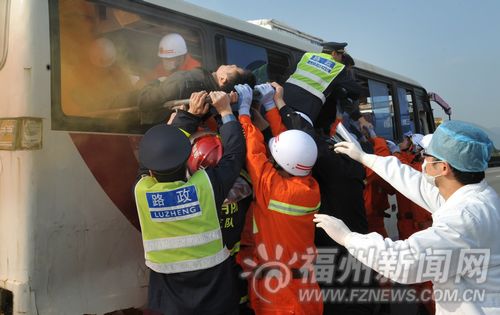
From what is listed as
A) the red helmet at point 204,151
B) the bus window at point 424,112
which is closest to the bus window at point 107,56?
the red helmet at point 204,151

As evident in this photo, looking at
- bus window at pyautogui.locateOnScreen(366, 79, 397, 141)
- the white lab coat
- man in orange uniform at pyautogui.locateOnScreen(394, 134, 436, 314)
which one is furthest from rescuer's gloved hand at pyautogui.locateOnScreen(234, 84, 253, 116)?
bus window at pyautogui.locateOnScreen(366, 79, 397, 141)

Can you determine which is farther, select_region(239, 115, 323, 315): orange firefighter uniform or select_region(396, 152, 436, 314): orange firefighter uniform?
select_region(396, 152, 436, 314): orange firefighter uniform

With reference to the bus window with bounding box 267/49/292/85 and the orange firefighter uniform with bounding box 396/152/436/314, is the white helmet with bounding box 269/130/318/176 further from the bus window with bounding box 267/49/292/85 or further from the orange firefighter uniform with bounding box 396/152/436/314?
the orange firefighter uniform with bounding box 396/152/436/314

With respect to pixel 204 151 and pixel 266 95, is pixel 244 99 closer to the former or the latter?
pixel 266 95

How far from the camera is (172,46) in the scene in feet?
10.6

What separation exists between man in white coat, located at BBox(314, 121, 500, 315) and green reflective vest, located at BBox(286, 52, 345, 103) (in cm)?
133

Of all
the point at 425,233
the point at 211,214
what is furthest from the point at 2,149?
the point at 425,233

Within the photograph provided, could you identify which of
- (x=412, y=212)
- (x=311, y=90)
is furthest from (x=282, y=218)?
(x=412, y=212)

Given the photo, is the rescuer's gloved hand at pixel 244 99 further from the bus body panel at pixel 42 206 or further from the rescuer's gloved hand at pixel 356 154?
the bus body panel at pixel 42 206

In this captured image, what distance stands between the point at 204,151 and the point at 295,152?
0.56 m

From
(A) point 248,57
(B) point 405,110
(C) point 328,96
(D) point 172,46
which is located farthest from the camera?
(B) point 405,110

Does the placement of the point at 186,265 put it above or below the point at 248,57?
below

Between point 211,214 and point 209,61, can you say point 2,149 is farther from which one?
point 209,61

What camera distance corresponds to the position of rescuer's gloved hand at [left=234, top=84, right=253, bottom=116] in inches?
110
